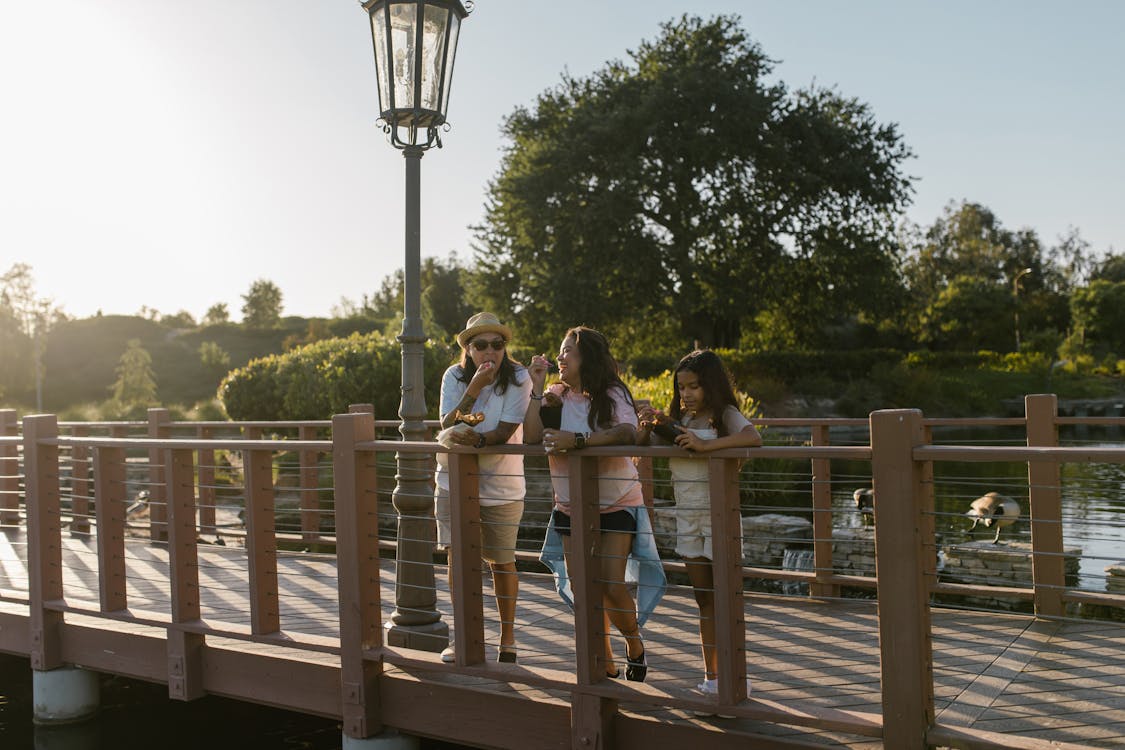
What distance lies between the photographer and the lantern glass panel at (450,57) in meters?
5.28

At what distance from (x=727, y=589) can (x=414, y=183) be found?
2.89 metres

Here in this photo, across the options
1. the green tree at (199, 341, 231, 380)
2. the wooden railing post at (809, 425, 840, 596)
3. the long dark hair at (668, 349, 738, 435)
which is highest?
the green tree at (199, 341, 231, 380)

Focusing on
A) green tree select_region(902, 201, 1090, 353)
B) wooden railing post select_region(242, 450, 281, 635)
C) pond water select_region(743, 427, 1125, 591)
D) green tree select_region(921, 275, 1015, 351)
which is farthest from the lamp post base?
green tree select_region(921, 275, 1015, 351)

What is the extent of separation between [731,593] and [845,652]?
1635mm

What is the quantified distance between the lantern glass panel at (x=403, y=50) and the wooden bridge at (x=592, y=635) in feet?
5.98

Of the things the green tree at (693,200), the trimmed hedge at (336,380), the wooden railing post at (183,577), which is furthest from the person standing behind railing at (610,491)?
the green tree at (693,200)

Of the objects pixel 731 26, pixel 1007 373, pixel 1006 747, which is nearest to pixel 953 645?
pixel 1006 747

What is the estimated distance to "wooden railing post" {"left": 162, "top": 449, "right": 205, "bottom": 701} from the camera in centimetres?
510

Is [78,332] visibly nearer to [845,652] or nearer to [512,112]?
[512,112]

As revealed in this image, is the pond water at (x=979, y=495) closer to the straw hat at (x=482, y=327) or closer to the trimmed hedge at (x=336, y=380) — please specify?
the straw hat at (x=482, y=327)

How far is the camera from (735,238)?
27.0 meters

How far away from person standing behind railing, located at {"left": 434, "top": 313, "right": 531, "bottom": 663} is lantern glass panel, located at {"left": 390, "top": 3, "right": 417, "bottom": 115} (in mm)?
1461

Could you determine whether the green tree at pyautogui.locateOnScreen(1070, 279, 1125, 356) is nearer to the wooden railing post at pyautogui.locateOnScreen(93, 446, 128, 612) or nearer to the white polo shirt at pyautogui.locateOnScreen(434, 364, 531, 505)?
the white polo shirt at pyautogui.locateOnScreen(434, 364, 531, 505)

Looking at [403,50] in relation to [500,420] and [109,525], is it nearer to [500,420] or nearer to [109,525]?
[500,420]
